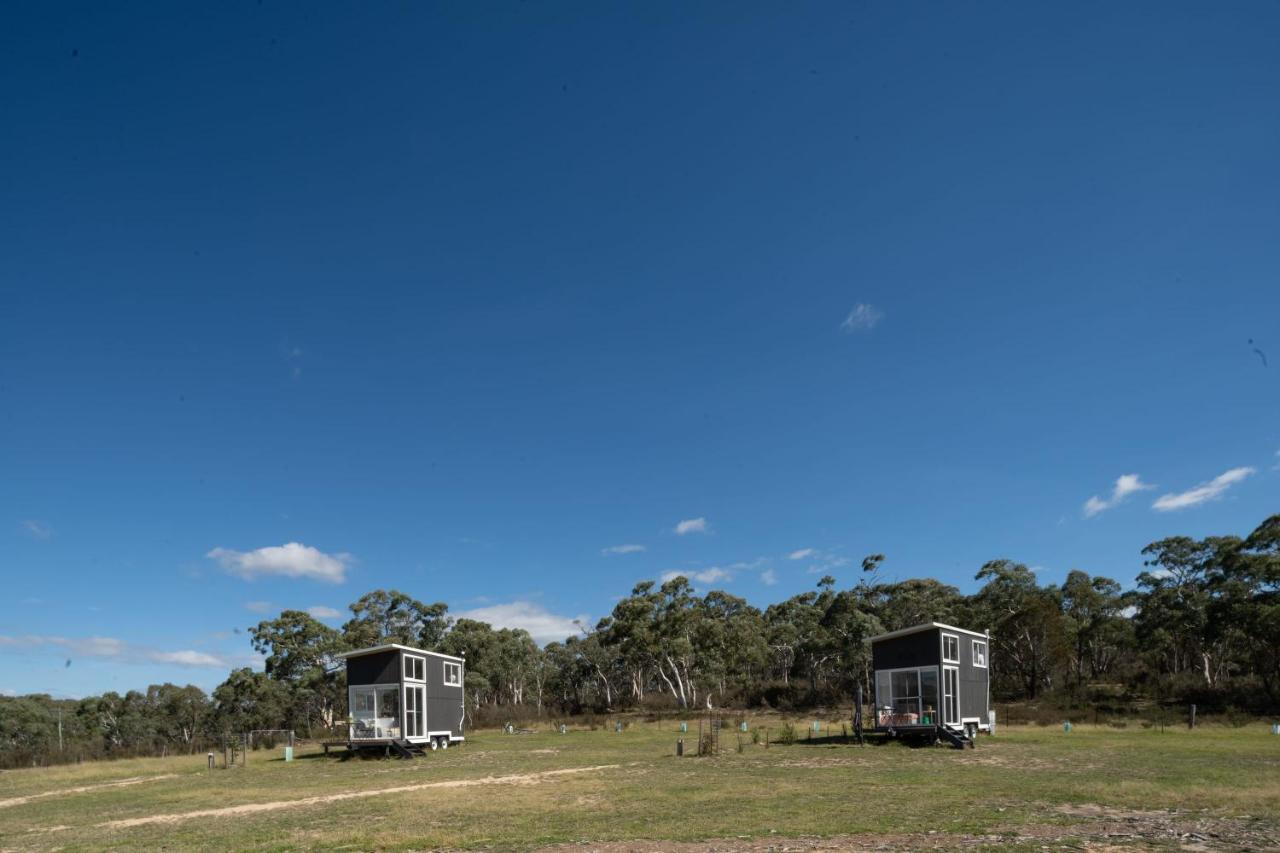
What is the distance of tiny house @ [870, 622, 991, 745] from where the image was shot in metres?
34.5

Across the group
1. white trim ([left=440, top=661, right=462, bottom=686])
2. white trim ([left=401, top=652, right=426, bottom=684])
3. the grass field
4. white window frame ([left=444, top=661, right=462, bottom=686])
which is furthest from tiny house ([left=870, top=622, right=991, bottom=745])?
white window frame ([left=444, top=661, right=462, bottom=686])

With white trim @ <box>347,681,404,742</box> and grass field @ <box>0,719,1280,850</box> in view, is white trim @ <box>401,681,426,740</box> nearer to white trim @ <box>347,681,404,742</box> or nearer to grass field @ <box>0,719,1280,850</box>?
white trim @ <box>347,681,404,742</box>

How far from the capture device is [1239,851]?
11.7 m

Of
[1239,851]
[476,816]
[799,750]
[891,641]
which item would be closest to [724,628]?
[891,641]

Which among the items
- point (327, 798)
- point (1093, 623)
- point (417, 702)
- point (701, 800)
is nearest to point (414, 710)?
point (417, 702)

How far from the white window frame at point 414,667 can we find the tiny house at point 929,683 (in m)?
20.5

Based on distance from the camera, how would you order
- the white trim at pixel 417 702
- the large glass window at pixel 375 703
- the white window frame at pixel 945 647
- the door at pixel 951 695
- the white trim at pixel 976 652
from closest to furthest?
1. the door at pixel 951 695
2. the white window frame at pixel 945 647
3. the white trim at pixel 417 702
4. the large glass window at pixel 375 703
5. the white trim at pixel 976 652

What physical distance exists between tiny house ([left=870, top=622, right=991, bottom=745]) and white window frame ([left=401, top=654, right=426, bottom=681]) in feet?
67.4

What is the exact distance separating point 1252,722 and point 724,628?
119ft

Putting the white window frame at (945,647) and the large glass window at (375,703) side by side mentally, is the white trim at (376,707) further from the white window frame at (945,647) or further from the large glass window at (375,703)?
the white window frame at (945,647)

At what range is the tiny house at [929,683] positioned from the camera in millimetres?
34531

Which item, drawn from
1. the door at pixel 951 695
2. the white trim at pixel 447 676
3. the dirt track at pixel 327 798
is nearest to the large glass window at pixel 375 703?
the white trim at pixel 447 676

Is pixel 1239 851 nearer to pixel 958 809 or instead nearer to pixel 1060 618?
pixel 958 809

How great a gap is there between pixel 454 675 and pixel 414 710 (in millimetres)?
5266
